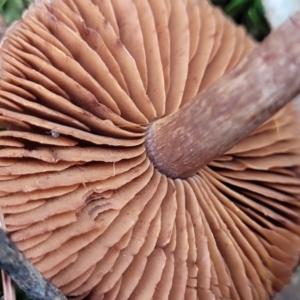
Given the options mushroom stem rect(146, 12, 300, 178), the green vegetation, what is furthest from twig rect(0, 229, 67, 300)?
the green vegetation

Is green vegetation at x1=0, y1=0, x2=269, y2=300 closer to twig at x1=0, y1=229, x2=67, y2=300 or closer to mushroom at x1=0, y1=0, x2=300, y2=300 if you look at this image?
mushroom at x1=0, y1=0, x2=300, y2=300

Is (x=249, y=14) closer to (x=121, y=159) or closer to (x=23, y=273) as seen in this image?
(x=121, y=159)

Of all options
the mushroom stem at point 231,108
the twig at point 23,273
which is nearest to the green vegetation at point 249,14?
the mushroom stem at point 231,108

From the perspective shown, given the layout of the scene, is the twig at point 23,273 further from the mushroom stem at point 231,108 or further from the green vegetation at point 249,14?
the green vegetation at point 249,14

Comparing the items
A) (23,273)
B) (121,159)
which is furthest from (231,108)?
(23,273)

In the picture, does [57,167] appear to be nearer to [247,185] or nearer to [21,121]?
[21,121]

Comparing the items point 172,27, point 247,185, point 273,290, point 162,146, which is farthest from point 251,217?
point 172,27
